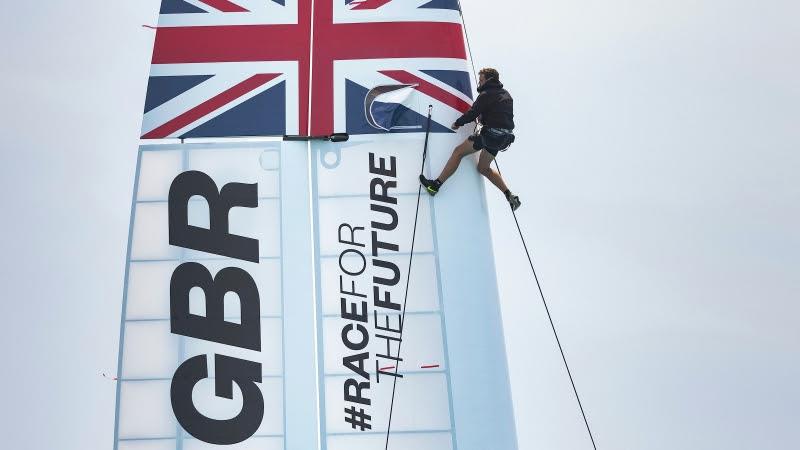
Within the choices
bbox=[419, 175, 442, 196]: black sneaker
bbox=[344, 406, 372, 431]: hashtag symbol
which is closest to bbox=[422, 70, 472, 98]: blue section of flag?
bbox=[419, 175, 442, 196]: black sneaker

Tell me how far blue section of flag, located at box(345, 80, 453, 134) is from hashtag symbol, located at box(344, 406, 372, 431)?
147cm

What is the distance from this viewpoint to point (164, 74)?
5.99 metres

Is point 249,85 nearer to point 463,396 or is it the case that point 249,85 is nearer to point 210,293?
point 210,293

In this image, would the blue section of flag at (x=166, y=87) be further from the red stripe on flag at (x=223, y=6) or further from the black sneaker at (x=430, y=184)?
the black sneaker at (x=430, y=184)

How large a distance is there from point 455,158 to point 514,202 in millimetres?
502

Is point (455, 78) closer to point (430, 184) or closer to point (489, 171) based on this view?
point (489, 171)

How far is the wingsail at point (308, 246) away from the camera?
17.9 feet

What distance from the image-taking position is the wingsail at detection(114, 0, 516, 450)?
5.46m

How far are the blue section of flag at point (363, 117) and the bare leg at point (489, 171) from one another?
23 cm

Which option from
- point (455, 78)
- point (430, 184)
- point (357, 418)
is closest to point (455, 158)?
point (430, 184)

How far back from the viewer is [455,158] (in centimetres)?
585

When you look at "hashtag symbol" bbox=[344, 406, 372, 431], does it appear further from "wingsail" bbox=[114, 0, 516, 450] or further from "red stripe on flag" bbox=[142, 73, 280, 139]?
"red stripe on flag" bbox=[142, 73, 280, 139]

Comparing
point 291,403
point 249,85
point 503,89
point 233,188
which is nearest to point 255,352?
point 291,403

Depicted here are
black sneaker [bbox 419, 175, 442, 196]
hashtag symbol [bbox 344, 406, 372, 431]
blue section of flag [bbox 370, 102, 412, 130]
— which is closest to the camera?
hashtag symbol [bbox 344, 406, 372, 431]
